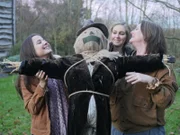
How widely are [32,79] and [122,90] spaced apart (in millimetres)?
750

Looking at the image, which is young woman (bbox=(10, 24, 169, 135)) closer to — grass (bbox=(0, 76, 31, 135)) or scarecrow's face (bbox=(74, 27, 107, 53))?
scarecrow's face (bbox=(74, 27, 107, 53))

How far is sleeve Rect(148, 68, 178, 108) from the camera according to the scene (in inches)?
85.0

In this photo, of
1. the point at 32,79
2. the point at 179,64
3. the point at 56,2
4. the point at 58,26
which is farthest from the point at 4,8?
the point at 32,79

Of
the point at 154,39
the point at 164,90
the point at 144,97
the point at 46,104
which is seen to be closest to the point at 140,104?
the point at 144,97

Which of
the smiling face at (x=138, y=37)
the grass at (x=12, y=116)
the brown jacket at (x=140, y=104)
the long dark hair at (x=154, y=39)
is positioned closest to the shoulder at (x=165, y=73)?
→ the brown jacket at (x=140, y=104)

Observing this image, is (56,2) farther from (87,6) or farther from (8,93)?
(8,93)

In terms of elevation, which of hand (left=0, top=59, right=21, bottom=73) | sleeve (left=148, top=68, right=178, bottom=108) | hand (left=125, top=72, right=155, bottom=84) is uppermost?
hand (left=0, top=59, right=21, bottom=73)

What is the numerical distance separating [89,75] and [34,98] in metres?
0.59

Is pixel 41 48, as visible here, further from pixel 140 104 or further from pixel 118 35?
pixel 140 104

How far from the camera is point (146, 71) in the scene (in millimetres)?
2254

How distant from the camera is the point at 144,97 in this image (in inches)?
91.4

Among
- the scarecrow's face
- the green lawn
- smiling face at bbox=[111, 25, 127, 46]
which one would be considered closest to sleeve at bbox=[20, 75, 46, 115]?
the scarecrow's face

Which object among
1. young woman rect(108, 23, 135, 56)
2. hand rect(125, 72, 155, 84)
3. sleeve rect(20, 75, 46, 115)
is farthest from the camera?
young woman rect(108, 23, 135, 56)

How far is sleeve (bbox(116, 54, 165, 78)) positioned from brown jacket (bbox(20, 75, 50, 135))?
0.64m
